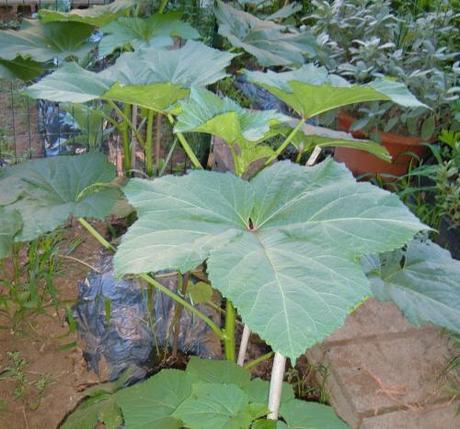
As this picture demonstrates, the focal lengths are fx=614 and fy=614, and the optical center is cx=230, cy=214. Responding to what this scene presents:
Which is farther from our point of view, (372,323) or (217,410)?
(372,323)

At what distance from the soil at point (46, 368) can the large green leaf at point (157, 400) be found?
2.03 ft

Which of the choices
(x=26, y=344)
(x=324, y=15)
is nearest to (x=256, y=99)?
(x=324, y=15)

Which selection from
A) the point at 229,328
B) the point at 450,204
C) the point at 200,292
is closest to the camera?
the point at 229,328

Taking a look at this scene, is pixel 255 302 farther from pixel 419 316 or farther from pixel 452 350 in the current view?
pixel 452 350

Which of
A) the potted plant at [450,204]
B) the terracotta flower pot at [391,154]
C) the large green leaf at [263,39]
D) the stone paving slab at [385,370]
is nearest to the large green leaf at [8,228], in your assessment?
the large green leaf at [263,39]

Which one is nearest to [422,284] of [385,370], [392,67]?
[385,370]

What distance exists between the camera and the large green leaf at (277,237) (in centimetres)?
87

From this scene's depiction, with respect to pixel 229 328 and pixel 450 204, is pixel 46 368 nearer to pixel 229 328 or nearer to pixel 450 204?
pixel 229 328

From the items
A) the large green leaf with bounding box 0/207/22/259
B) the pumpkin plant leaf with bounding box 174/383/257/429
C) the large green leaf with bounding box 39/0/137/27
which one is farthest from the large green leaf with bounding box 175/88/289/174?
the large green leaf with bounding box 39/0/137/27

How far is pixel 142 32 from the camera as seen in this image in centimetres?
193

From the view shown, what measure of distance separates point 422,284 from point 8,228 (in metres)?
0.96

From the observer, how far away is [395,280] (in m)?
1.31

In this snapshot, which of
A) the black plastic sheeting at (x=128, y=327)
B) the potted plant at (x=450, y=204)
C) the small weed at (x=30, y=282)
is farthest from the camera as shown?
the potted plant at (x=450, y=204)

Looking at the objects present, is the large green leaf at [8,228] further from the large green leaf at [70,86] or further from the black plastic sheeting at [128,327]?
the black plastic sheeting at [128,327]
